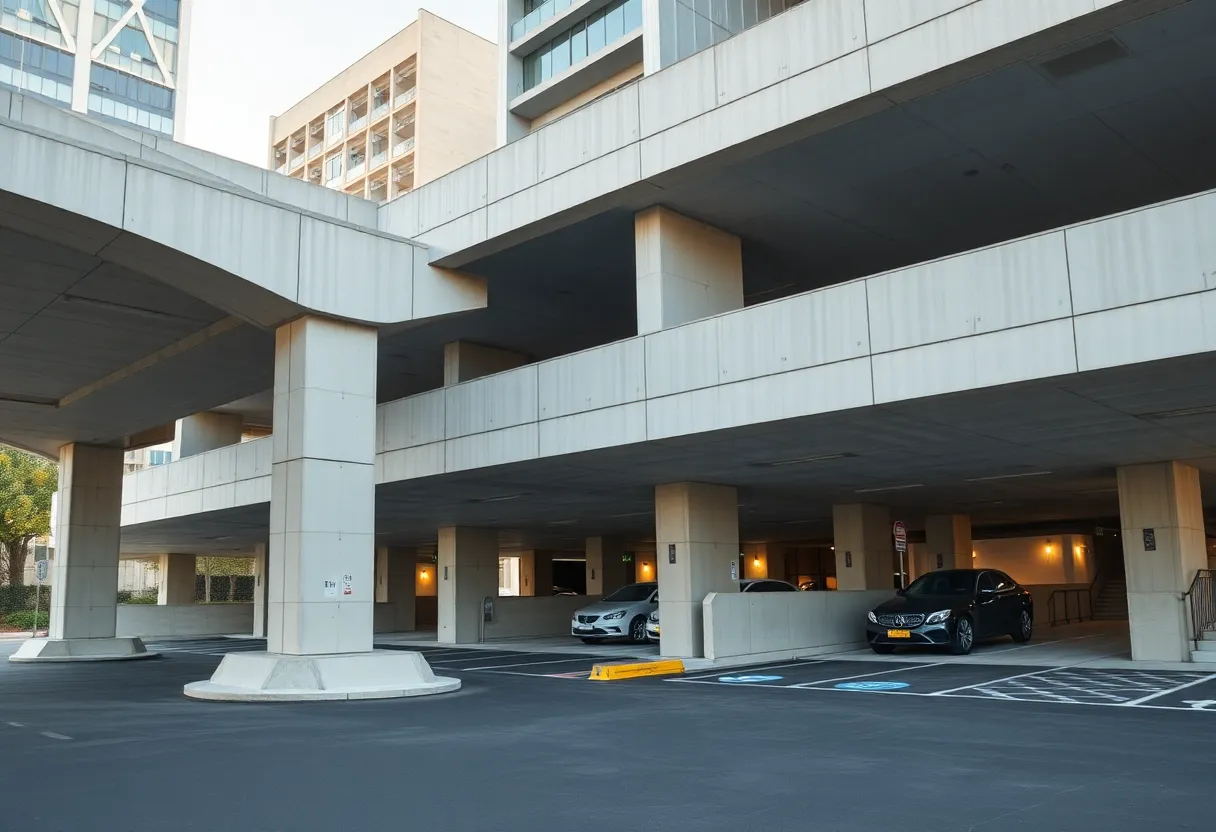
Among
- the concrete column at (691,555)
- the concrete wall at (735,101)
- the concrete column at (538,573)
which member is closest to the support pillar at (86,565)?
the concrete wall at (735,101)

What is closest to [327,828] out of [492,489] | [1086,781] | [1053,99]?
[1086,781]

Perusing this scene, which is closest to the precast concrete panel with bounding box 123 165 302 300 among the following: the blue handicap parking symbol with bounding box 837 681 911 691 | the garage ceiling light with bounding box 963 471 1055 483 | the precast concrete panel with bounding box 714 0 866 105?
the precast concrete panel with bounding box 714 0 866 105

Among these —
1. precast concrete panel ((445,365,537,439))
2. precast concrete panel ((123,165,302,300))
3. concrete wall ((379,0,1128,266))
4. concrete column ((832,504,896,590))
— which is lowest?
concrete column ((832,504,896,590))

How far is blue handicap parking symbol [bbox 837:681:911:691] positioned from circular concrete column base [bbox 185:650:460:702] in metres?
5.49

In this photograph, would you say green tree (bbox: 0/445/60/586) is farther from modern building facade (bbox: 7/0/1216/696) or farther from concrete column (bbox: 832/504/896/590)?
concrete column (bbox: 832/504/896/590)

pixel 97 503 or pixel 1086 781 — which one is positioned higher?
pixel 97 503

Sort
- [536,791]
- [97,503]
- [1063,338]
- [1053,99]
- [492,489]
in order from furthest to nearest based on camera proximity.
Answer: [97,503] < [492,489] < [1053,99] < [1063,338] < [536,791]

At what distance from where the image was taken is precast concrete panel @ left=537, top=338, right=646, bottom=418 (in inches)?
639

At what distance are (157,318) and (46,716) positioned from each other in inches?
280

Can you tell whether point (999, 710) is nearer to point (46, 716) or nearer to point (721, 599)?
point (721, 599)

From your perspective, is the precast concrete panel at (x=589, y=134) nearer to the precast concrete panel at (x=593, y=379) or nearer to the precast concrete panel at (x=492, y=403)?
the precast concrete panel at (x=593, y=379)

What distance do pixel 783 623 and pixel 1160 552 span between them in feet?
22.1

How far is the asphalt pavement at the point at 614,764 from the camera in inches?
243

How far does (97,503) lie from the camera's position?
85.9 feet
